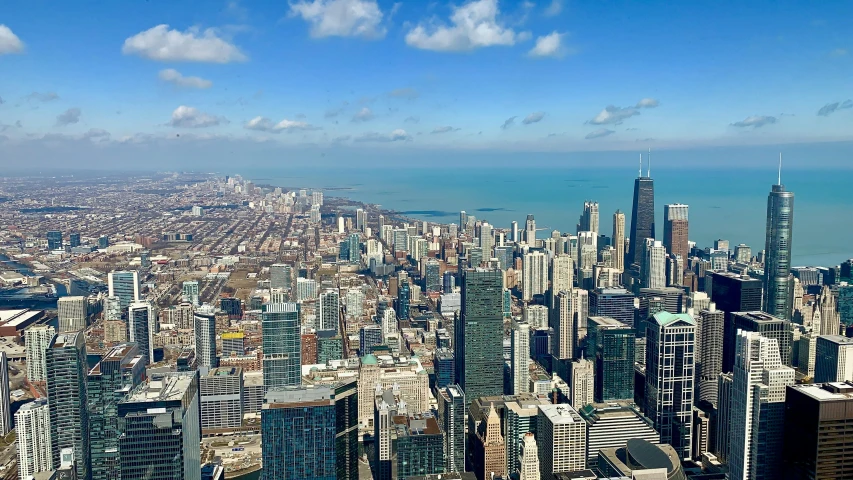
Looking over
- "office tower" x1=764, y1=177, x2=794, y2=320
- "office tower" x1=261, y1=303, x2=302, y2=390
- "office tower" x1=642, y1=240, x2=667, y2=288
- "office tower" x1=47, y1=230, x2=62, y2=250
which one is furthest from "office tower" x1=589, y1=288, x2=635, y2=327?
"office tower" x1=47, y1=230, x2=62, y2=250

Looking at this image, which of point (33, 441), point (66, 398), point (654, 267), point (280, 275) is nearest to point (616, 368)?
point (280, 275)

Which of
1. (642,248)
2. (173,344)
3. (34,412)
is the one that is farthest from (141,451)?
(642,248)

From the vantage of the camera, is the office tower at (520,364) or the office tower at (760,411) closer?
the office tower at (760,411)

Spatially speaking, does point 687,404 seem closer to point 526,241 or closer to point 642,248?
point 642,248

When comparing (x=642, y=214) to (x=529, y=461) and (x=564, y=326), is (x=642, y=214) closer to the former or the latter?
(x=564, y=326)

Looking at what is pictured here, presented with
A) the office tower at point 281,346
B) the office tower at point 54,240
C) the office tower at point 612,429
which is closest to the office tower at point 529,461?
the office tower at point 612,429

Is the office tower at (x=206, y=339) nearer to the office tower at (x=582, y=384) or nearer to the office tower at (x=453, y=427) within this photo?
the office tower at (x=453, y=427)

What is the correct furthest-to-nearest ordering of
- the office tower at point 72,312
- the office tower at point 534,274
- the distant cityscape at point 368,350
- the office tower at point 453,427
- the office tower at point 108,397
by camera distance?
the office tower at point 534,274 < the office tower at point 72,312 < the office tower at point 453,427 < the distant cityscape at point 368,350 < the office tower at point 108,397

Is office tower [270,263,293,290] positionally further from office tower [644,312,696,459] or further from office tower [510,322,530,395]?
office tower [644,312,696,459]
